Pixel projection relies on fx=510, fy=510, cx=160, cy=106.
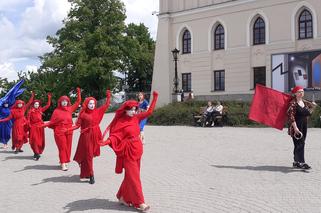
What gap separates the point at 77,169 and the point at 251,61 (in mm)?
27622

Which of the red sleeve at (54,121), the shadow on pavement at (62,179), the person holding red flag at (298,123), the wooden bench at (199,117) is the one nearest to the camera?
the shadow on pavement at (62,179)

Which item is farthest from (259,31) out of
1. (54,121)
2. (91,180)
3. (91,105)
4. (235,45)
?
(91,180)

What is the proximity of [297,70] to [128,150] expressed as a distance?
27.7 meters

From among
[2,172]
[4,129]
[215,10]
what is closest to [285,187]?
[2,172]

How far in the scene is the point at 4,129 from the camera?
750 inches

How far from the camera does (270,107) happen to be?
1205cm

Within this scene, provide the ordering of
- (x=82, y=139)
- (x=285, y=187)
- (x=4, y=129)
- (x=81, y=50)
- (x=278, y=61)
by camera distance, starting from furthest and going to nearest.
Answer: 1. (x=81, y=50)
2. (x=278, y=61)
3. (x=4, y=129)
4. (x=82, y=139)
5. (x=285, y=187)

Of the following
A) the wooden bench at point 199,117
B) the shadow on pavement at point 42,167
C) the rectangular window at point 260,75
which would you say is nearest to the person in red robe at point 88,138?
the shadow on pavement at point 42,167

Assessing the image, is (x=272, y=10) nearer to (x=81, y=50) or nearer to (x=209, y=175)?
(x=81, y=50)

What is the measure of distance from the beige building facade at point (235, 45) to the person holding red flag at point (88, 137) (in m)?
25.0

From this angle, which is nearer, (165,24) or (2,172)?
(2,172)

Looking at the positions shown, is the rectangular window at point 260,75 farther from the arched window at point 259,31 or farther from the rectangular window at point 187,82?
the rectangular window at point 187,82

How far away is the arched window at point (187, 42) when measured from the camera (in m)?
43.0

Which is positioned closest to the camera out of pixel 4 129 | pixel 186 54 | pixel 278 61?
pixel 4 129
